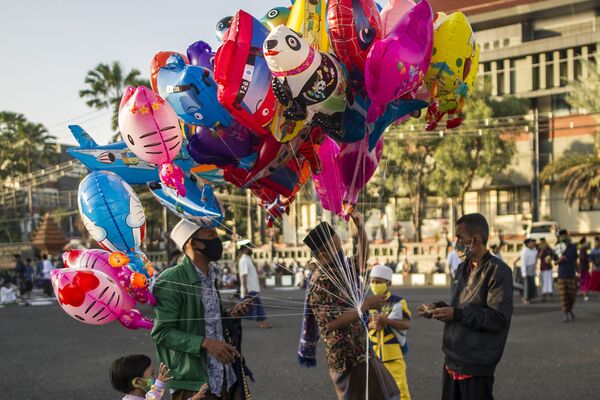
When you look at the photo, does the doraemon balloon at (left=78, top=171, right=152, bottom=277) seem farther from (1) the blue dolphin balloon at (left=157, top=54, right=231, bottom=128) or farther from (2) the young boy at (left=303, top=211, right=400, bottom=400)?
(2) the young boy at (left=303, top=211, right=400, bottom=400)

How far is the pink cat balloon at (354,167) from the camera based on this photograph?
15.1ft

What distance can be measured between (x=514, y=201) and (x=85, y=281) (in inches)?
1484

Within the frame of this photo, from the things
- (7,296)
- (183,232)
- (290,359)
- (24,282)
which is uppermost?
(183,232)

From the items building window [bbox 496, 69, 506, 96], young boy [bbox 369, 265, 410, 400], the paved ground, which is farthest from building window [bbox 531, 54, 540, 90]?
young boy [bbox 369, 265, 410, 400]

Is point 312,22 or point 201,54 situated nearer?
point 312,22

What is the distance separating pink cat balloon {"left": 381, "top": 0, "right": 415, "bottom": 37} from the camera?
4.06 m

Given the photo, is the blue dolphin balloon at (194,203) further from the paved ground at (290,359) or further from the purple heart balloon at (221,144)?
the paved ground at (290,359)

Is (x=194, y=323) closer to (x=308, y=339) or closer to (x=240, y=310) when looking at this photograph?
(x=240, y=310)

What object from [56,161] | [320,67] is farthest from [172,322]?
[56,161]

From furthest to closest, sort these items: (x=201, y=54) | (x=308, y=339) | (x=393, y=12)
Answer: (x=308, y=339) < (x=201, y=54) < (x=393, y=12)

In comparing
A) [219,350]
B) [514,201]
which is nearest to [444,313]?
[219,350]

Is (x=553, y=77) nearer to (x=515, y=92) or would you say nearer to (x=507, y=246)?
(x=515, y=92)

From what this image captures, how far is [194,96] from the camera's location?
4.02m

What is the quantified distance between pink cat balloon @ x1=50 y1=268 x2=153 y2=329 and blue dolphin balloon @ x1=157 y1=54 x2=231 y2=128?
3.80 ft
